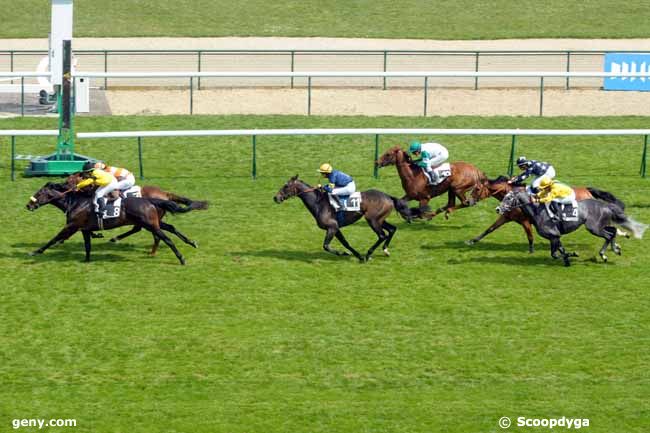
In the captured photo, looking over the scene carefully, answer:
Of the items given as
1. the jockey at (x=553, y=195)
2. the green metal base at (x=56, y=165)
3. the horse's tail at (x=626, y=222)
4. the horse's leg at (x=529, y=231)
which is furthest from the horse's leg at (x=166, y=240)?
the horse's tail at (x=626, y=222)

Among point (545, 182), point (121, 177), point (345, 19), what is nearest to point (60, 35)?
point (121, 177)

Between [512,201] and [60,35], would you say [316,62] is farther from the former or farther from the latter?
[512,201]

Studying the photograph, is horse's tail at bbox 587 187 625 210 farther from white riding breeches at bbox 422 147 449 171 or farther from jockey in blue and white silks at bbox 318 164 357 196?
jockey in blue and white silks at bbox 318 164 357 196

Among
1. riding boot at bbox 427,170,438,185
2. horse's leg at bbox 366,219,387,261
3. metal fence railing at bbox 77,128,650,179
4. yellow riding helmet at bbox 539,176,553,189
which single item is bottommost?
horse's leg at bbox 366,219,387,261

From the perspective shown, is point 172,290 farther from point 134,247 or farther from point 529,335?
point 529,335

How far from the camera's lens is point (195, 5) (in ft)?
146

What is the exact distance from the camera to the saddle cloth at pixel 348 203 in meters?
18.1

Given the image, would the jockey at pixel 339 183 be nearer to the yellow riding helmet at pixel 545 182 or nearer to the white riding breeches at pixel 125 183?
the yellow riding helmet at pixel 545 182

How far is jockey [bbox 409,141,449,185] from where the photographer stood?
20.4 meters

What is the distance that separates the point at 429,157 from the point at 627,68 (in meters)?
11.7

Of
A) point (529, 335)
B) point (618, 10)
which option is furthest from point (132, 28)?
point (529, 335)

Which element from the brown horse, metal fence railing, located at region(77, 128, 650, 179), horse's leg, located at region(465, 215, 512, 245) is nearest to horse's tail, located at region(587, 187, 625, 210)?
horse's leg, located at region(465, 215, 512, 245)

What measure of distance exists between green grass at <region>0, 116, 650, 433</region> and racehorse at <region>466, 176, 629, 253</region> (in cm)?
27

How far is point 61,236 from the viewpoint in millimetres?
18156
